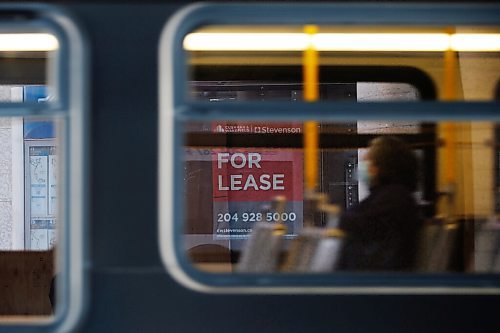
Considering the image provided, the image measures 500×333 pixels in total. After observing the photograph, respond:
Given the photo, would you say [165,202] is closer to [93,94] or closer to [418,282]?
[93,94]

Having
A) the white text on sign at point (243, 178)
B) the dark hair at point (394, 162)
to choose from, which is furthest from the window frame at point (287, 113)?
the white text on sign at point (243, 178)

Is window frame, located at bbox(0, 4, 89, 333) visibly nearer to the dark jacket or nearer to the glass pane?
the glass pane

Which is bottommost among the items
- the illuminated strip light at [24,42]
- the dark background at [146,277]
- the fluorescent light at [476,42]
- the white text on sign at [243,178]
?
the dark background at [146,277]

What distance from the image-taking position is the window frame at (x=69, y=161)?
330 cm

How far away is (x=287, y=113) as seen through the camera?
3.26m

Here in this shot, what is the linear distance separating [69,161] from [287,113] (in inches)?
29.3

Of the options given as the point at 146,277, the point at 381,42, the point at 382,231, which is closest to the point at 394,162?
the point at 382,231

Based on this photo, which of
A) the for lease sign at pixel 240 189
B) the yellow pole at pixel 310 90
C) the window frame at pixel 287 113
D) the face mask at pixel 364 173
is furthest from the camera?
the for lease sign at pixel 240 189

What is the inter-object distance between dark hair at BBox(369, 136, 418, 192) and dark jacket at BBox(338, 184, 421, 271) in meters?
0.07

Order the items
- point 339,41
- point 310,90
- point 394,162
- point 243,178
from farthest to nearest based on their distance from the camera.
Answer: point 243,178, point 394,162, point 339,41, point 310,90

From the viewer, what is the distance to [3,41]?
4.55 m

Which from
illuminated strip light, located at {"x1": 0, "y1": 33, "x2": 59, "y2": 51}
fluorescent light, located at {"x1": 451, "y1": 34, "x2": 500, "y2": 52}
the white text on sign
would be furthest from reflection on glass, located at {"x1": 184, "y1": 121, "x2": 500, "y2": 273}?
the white text on sign

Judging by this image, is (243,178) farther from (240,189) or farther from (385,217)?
(385,217)

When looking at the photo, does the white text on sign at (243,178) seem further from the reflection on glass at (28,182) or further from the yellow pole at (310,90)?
Answer: the yellow pole at (310,90)
